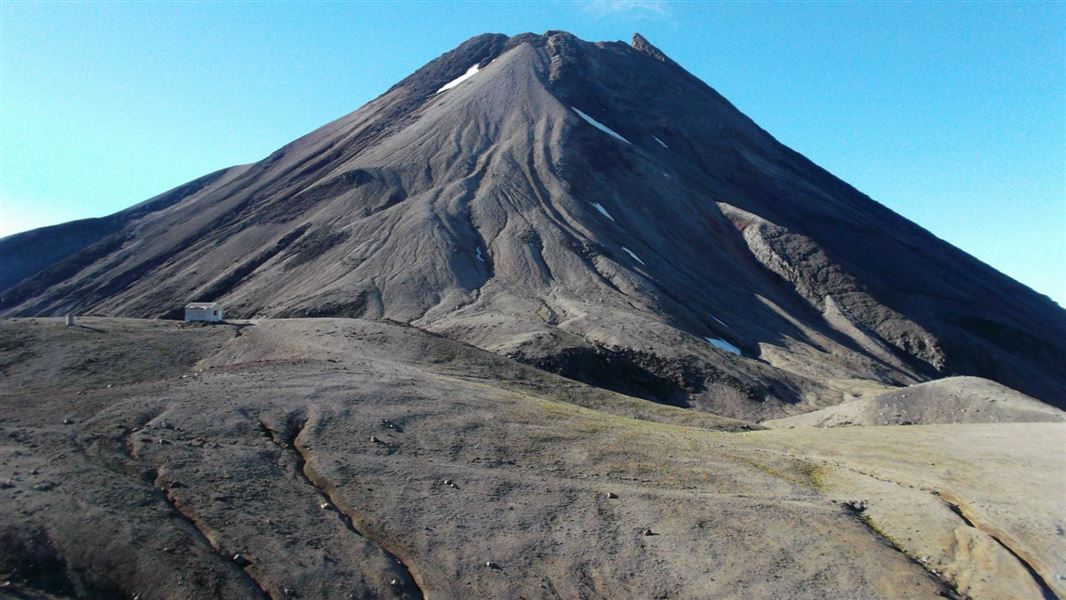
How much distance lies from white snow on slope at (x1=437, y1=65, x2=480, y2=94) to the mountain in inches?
33.6

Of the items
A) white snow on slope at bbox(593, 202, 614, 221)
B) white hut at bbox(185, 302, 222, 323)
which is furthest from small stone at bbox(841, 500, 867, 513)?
white snow on slope at bbox(593, 202, 614, 221)

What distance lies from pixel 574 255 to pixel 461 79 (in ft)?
215

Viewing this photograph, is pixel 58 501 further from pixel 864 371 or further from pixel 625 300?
pixel 864 371

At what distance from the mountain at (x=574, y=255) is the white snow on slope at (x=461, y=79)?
2.80 ft

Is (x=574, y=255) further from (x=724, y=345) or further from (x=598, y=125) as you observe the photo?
(x=598, y=125)

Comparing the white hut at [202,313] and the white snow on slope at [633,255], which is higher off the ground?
the white snow on slope at [633,255]

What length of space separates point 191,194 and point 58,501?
114m

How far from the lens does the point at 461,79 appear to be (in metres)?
135

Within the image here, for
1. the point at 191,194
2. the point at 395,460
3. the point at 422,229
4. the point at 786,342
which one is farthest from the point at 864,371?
the point at 191,194

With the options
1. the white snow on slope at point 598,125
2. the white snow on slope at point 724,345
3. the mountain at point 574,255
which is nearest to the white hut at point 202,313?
the mountain at point 574,255

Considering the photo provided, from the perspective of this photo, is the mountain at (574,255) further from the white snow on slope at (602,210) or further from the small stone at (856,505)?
the small stone at (856,505)

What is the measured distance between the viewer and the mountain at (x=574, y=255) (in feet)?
216

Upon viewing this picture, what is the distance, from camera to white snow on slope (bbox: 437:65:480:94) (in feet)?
433

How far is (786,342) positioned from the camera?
7831cm
